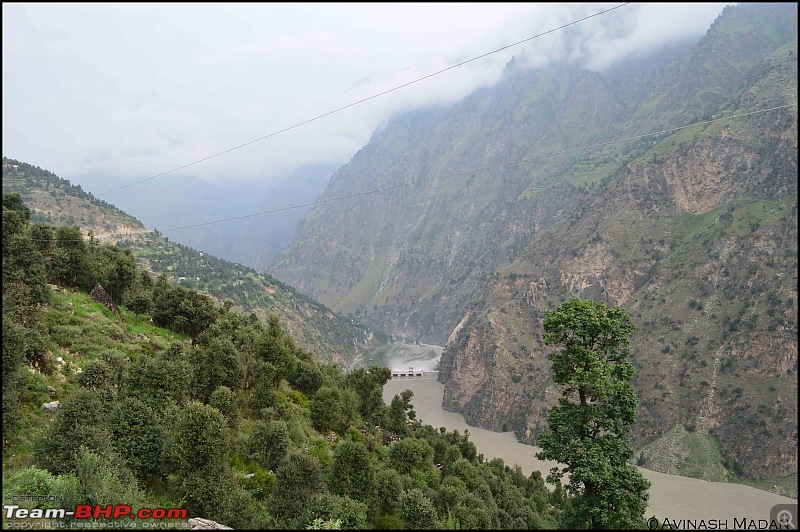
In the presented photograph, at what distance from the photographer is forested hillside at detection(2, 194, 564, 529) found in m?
13.5

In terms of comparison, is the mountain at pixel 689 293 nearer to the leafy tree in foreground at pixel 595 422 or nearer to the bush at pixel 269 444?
the leafy tree in foreground at pixel 595 422

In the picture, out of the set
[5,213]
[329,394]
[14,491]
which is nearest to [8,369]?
[14,491]

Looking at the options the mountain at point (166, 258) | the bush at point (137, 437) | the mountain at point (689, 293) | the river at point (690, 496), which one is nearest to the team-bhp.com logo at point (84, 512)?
the bush at point (137, 437)

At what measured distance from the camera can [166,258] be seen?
101562 mm

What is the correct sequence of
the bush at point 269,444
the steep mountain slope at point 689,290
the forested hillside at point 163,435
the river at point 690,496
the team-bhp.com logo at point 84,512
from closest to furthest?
the team-bhp.com logo at point 84,512
the forested hillside at point 163,435
the bush at point 269,444
the river at point 690,496
the steep mountain slope at point 689,290

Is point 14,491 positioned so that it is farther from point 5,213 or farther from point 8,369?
point 5,213

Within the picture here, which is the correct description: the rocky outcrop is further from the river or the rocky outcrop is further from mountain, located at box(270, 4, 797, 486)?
the river

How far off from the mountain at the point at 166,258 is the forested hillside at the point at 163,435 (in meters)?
66.3

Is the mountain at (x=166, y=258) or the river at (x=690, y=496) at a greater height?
the mountain at (x=166, y=258)

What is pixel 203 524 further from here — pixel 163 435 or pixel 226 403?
pixel 226 403

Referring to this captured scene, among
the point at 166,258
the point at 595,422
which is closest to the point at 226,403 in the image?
the point at 595,422

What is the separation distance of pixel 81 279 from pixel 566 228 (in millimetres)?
124980

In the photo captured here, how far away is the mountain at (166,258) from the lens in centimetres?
9312

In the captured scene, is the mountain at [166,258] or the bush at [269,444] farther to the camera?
the mountain at [166,258]
